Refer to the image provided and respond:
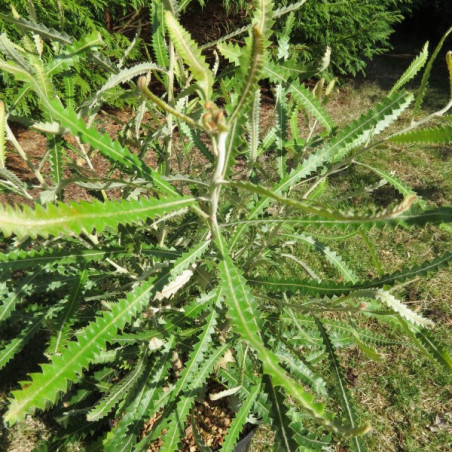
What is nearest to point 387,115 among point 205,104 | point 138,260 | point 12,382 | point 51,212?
point 205,104

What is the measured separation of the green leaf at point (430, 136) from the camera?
776mm

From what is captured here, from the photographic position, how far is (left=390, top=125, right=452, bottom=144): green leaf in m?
0.78

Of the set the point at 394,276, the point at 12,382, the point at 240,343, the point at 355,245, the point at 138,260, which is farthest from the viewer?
the point at 355,245

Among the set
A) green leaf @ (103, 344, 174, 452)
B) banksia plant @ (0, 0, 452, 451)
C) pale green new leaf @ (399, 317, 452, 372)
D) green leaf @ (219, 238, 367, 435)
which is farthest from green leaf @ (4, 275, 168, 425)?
pale green new leaf @ (399, 317, 452, 372)

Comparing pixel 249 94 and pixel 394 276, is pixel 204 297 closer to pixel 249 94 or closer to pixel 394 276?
pixel 394 276

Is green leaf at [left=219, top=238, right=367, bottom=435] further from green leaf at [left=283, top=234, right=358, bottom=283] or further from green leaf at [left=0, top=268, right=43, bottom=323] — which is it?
green leaf at [left=0, top=268, right=43, bottom=323]

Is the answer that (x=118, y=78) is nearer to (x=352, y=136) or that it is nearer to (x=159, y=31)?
(x=159, y=31)

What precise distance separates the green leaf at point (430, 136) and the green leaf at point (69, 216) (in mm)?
552

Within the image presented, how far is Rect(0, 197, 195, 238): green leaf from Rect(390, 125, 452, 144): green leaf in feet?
1.81

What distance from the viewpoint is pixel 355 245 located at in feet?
10.2

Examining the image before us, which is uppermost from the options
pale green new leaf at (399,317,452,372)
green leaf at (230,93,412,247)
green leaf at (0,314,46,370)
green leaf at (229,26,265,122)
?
green leaf at (229,26,265,122)

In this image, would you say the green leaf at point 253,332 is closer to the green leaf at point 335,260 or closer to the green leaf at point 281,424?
the green leaf at point 281,424

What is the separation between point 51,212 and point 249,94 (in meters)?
0.35

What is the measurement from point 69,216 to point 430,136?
74cm
